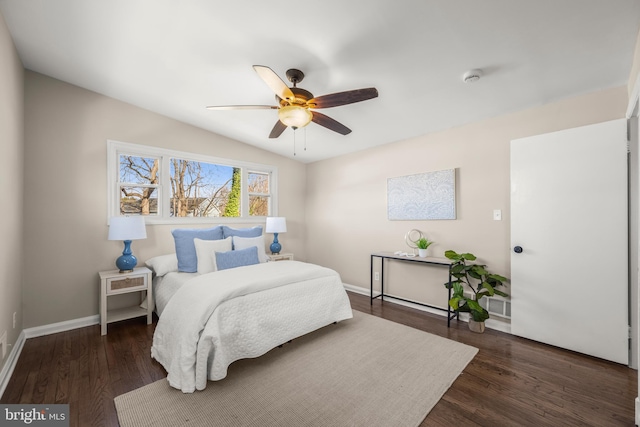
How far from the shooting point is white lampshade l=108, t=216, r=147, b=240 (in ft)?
9.36

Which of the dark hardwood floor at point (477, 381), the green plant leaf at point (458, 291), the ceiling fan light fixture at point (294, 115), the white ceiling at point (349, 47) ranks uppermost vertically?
the white ceiling at point (349, 47)

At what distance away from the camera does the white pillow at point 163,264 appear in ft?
10.1

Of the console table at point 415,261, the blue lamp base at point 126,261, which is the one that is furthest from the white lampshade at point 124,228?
the console table at point 415,261

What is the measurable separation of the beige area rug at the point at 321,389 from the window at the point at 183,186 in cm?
233

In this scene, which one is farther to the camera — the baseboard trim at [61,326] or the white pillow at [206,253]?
the white pillow at [206,253]

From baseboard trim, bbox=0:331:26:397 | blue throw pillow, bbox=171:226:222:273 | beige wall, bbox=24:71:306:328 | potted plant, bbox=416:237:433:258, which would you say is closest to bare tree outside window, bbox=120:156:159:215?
beige wall, bbox=24:71:306:328

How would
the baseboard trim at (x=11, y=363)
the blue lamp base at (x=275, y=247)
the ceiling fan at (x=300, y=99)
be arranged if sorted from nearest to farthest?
the baseboard trim at (x=11, y=363) < the ceiling fan at (x=300, y=99) < the blue lamp base at (x=275, y=247)

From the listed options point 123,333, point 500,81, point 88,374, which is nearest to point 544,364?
point 500,81

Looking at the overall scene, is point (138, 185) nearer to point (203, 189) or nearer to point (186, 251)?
point (203, 189)

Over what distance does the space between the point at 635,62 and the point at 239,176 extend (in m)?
4.37

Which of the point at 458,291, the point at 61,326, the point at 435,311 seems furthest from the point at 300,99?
the point at 61,326

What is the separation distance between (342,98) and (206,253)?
2246mm

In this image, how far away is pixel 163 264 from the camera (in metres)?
3.12

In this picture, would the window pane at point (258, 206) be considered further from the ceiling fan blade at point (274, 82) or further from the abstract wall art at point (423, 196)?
the ceiling fan blade at point (274, 82)
